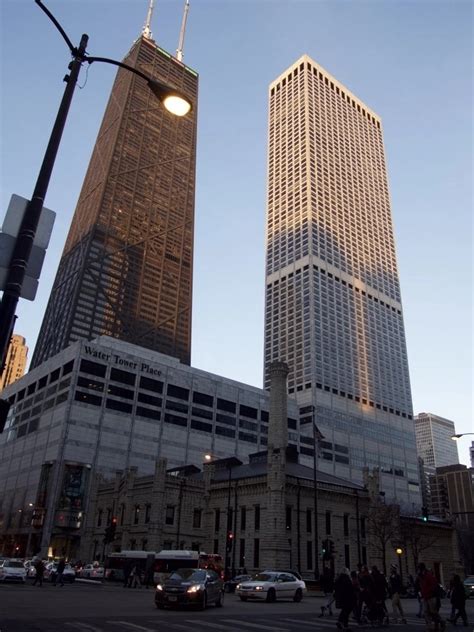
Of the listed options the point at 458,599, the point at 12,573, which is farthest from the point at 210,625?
the point at 12,573

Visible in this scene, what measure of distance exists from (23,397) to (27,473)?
21.2 meters

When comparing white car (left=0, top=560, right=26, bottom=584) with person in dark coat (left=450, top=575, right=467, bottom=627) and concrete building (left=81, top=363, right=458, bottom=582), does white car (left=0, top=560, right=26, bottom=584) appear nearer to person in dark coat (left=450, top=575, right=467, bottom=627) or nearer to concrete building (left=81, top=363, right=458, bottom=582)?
concrete building (left=81, top=363, right=458, bottom=582)

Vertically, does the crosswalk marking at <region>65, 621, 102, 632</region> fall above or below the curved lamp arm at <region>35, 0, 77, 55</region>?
below

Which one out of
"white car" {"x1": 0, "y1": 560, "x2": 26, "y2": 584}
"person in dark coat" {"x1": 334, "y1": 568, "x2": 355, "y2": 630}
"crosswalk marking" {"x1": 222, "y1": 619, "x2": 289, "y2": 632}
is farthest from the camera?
"white car" {"x1": 0, "y1": 560, "x2": 26, "y2": 584}

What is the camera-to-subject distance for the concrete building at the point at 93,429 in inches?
3514

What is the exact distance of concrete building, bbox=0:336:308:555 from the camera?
293ft

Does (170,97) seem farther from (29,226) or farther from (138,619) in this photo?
(138,619)

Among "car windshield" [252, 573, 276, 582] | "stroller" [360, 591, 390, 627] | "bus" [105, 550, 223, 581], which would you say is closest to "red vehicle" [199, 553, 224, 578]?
"bus" [105, 550, 223, 581]

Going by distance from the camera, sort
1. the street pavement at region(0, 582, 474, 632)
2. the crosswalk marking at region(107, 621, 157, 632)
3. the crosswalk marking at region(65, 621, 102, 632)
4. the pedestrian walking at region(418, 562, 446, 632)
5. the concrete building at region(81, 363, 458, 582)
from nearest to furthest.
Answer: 1. the crosswalk marking at region(65, 621, 102, 632)
2. the crosswalk marking at region(107, 621, 157, 632)
3. the street pavement at region(0, 582, 474, 632)
4. the pedestrian walking at region(418, 562, 446, 632)
5. the concrete building at region(81, 363, 458, 582)

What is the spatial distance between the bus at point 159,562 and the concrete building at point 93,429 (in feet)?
130

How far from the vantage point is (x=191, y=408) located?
369ft

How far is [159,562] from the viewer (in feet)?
128

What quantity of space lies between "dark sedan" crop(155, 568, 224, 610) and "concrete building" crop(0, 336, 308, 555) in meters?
68.9

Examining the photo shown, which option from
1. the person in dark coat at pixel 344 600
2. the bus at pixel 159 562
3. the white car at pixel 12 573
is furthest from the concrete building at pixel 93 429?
the person in dark coat at pixel 344 600
